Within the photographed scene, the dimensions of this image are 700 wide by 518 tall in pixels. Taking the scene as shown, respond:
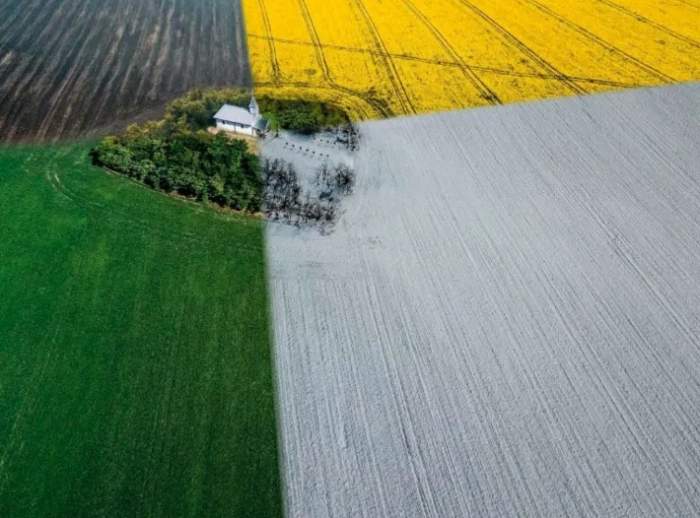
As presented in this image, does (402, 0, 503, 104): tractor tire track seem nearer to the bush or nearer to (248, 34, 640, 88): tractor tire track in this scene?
(248, 34, 640, 88): tractor tire track

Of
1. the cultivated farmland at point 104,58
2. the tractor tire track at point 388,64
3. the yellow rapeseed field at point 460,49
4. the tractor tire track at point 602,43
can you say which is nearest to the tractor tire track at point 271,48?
the yellow rapeseed field at point 460,49

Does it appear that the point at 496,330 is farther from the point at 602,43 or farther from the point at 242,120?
the point at 602,43

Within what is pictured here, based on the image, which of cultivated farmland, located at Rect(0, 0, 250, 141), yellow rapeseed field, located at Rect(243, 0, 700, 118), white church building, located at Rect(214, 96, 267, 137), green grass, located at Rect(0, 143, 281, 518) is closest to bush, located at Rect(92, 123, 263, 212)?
green grass, located at Rect(0, 143, 281, 518)

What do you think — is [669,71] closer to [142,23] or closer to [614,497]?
[614,497]

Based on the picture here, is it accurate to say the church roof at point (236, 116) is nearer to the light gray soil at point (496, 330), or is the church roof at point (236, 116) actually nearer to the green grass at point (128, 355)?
the green grass at point (128, 355)

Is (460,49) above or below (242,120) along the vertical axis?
above

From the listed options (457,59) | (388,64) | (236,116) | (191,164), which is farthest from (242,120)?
(457,59)

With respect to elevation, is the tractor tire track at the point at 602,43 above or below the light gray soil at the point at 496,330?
above
